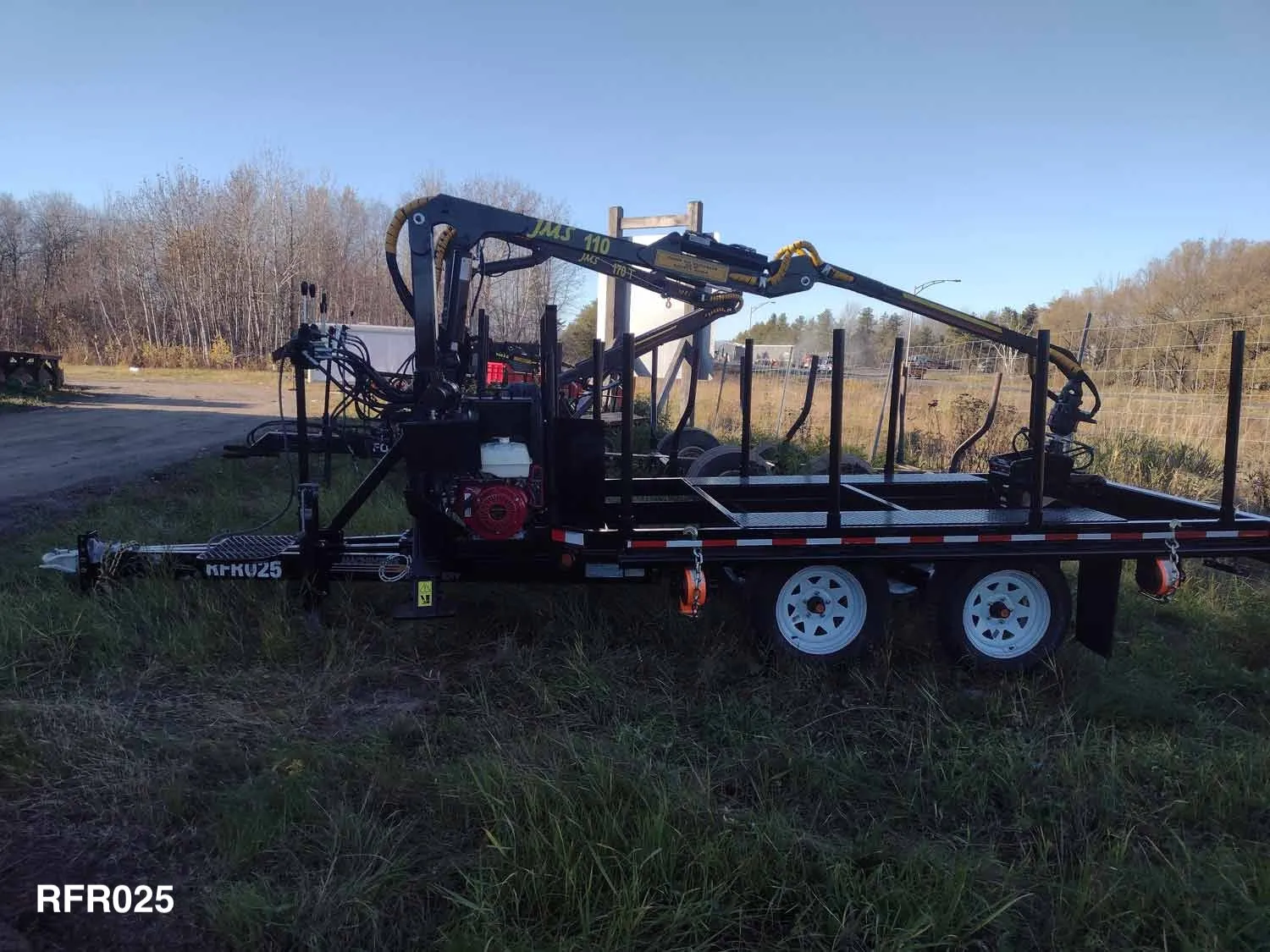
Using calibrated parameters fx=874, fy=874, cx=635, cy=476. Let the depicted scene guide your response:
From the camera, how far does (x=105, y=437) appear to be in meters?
15.3

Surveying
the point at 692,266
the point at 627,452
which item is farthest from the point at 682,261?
the point at 627,452

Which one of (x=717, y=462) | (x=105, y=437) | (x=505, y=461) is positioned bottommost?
(x=105, y=437)

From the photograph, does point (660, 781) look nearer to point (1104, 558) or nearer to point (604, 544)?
point (604, 544)

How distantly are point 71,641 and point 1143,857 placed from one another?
17.9ft

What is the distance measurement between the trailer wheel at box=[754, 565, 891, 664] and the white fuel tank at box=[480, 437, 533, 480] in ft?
5.04

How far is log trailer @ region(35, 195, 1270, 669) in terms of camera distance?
4977 mm

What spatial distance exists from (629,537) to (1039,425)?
2450mm

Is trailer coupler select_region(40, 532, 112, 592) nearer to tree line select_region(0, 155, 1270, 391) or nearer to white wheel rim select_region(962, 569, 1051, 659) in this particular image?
white wheel rim select_region(962, 569, 1051, 659)

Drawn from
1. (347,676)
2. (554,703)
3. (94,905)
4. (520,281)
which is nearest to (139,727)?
(347,676)

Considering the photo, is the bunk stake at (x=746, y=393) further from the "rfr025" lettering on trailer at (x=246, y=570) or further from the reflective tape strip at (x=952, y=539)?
the "rfr025" lettering on trailer at (x=246, y=570)

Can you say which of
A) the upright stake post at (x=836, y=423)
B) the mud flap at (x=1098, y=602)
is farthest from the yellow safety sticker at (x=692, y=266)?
the mud flap at (x=1098, y=602)

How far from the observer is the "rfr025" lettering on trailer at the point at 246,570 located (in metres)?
5.45

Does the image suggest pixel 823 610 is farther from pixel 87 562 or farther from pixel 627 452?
pixel 87 562

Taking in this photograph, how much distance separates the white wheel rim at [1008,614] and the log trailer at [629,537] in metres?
0.01
